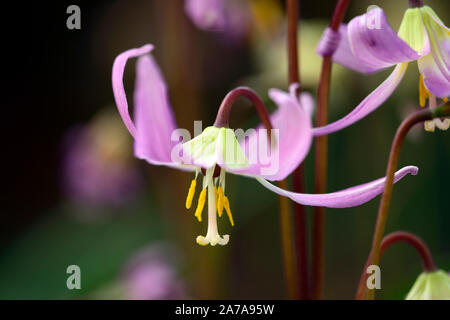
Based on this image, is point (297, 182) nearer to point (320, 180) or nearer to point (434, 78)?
point (320, 180)

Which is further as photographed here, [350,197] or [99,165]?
[99,165]

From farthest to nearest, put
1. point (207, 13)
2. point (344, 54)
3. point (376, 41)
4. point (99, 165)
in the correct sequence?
1. point (99, 165)
2. point (207, 13)
3. point (344, 54)
4. point (376, 41)

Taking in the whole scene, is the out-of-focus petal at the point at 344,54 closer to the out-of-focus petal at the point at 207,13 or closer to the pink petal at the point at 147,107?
the pink petal at the point at 147,107

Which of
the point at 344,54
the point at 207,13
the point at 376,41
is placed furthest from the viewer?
the point at 207,13

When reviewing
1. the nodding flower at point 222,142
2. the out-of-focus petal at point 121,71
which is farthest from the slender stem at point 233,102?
the out-of-focus petal at point 121,71

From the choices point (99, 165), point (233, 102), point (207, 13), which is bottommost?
point (99, 165)

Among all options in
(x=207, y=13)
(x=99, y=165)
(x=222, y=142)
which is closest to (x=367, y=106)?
(x=222, y=142)

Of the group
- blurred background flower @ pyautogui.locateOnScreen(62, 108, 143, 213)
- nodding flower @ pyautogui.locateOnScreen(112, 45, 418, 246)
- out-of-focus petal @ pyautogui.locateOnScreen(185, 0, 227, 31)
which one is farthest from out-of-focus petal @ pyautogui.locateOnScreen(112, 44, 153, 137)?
blurred background flower @ pyautogui.locateOnScreen(62, 108, 143, 213)

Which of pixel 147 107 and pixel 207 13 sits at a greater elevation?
pixel 207 13
